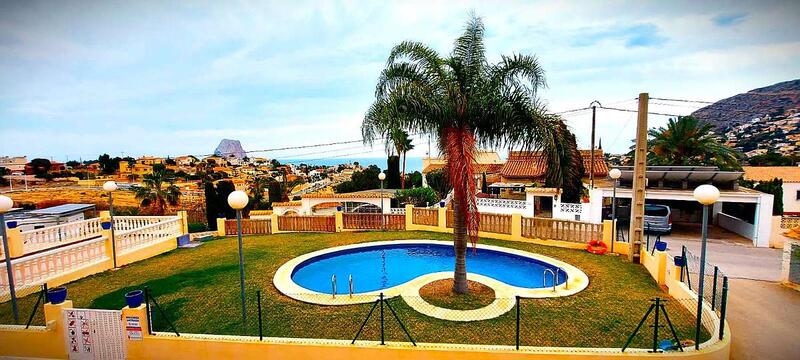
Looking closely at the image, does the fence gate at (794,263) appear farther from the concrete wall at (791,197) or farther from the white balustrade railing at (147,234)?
the concrete wall at (791,197)

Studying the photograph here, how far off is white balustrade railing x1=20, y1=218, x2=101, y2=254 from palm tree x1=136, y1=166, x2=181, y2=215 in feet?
37.3

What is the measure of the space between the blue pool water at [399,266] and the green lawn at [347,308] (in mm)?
1251

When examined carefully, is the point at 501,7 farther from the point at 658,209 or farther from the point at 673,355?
the point at 658,209

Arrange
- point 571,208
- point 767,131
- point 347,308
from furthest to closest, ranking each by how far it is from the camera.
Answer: point 767,131, point 571,208, point 347,308

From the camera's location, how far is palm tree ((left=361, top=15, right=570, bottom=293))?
7266mm

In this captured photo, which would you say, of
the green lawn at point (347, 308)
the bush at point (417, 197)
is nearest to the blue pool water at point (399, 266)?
the green lawn at point (347, 308)

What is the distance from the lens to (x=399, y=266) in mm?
12445

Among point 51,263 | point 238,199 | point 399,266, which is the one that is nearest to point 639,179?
point 399,266

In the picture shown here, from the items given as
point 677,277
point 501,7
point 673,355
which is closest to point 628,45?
point 501,7

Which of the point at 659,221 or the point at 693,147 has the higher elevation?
the point at 693,147

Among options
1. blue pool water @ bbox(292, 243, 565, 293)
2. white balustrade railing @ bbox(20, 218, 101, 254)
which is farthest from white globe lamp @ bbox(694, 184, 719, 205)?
white balustrade railing @ bbox(20, 218, 101, 254)

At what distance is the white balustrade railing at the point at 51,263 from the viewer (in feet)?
28.5

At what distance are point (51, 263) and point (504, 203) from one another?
18.7 m

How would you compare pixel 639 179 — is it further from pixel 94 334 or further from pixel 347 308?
pixel 94 334
